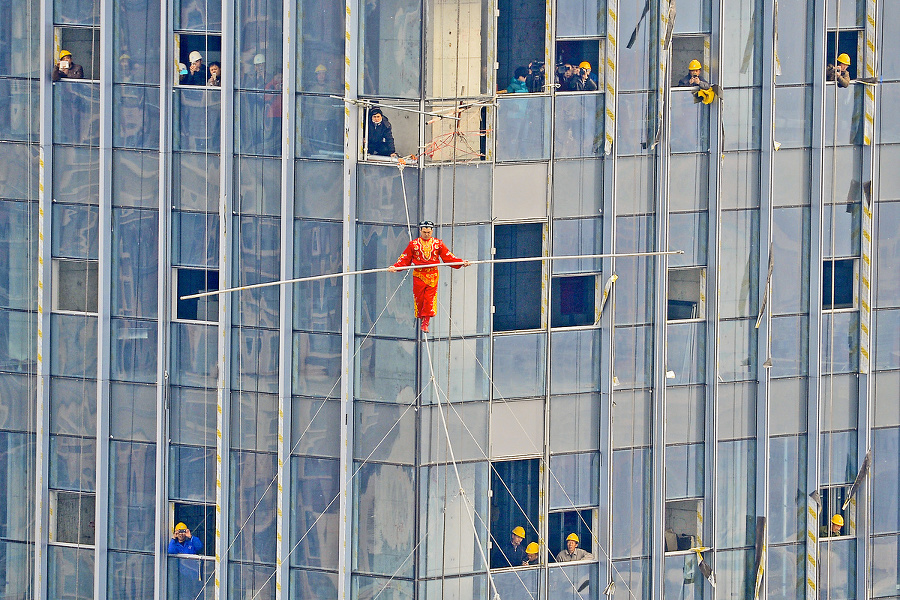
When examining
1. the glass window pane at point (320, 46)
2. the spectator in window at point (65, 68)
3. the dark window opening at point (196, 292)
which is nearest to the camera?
the glass window pane at point (320, 46)

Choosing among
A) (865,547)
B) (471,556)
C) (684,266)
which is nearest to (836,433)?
(865,547)

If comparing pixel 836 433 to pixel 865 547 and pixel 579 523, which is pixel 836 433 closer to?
pixel 865 547

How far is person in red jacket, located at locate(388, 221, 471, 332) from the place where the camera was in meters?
35.5

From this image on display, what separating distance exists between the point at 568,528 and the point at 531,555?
3.58 feet

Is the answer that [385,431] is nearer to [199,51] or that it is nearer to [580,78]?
[580,78]

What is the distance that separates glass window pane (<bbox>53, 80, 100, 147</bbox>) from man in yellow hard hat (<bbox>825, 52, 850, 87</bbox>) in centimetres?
1648

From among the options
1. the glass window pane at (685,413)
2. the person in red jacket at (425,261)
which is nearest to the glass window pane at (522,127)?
the person in red jacket at (425,261)

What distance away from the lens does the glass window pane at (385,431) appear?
38.0m

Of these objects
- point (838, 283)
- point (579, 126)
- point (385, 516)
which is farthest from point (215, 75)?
point (838, 283)

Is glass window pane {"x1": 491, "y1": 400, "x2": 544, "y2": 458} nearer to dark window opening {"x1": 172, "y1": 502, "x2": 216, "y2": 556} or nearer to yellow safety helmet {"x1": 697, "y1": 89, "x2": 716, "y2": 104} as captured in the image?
dark window opening {"x1": 172, "y1": 502, "x2": 216, "y2": 556}

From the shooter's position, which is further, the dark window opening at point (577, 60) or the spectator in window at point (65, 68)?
the spectator in window at point (65, 68)

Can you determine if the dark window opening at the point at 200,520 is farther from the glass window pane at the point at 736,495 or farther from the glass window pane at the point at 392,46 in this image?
the glass window pane at the point at 736,495

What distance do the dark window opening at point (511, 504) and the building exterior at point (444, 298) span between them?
8 cm

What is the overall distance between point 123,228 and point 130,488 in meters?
5.98
